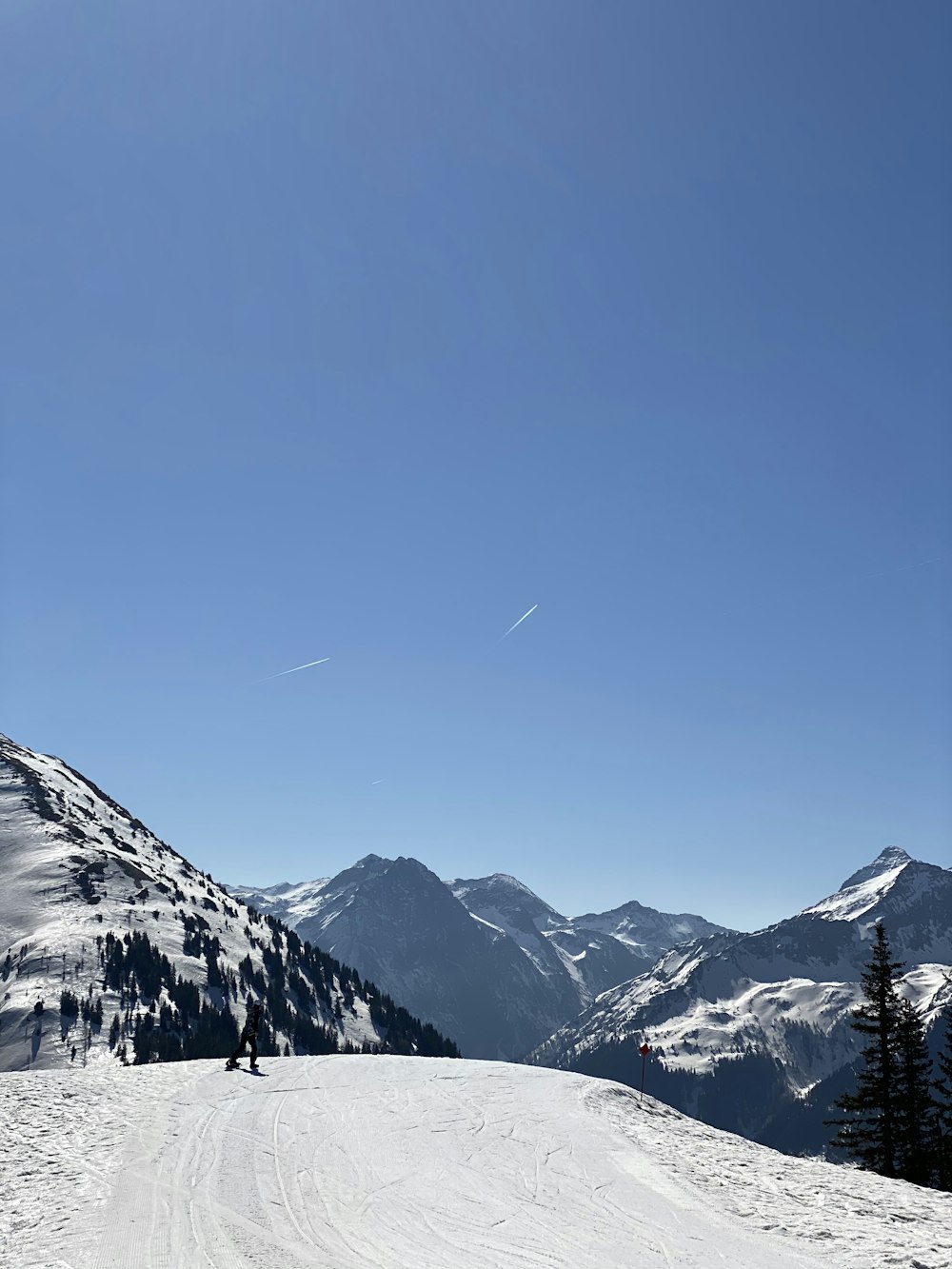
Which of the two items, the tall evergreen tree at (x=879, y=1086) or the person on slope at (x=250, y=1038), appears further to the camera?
the tall evergreen tree at (x=879, y=1086)

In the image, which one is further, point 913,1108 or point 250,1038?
point 913,1108

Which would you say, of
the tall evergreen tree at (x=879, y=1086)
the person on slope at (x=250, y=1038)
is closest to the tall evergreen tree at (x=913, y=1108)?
the tall evergreen tree at (x=879, y=1086)

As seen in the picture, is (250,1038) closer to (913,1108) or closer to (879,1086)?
(879,1086)

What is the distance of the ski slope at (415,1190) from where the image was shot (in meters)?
10.6

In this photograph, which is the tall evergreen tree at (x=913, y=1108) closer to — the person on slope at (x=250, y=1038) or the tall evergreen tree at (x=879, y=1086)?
the tall evergreen tree at (x=879, y=1086)

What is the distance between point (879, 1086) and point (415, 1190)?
31.5m

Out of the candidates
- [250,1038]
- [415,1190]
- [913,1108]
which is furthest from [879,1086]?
[415,1190]

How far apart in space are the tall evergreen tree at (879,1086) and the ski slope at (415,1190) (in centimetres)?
2092

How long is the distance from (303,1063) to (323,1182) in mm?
16129

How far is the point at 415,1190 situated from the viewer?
43.5ft

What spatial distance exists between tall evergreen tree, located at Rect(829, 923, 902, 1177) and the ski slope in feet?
68.6

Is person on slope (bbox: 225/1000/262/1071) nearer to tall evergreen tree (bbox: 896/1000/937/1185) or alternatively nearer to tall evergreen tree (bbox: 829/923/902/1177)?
tall evergreen tree (bbox: 829/923/902/1177)

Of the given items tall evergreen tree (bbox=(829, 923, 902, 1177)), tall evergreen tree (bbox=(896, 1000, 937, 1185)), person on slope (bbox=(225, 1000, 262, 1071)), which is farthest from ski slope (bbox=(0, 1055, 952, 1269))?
tall evergreen tree (bbox=(896, 1000, 937, 1185))

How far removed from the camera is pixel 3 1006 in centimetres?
15162
